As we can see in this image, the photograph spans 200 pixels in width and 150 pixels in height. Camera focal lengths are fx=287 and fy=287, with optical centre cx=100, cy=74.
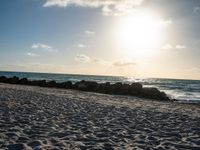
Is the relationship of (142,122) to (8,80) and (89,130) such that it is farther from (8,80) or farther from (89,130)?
(8,80)

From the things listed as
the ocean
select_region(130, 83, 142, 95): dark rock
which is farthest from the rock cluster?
the ocean

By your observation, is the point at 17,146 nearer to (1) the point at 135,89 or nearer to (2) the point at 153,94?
(2) the point at 153,94

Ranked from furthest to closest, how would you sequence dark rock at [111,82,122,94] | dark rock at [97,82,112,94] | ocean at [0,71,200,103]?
1. ocean at [0,71,200,103]
2. dark rock at [97,82,112,94]
3. dark rock at [111,82,122,94]

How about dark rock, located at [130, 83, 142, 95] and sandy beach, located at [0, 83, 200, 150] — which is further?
dark rock, located at [130, 83, 142, 95]

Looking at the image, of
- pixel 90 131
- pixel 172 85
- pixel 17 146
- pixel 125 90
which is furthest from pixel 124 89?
pixel 172 85

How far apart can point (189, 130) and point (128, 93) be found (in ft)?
63.1

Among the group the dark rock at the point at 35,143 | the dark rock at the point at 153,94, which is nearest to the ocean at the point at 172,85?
the dark rock at the point at 153,94

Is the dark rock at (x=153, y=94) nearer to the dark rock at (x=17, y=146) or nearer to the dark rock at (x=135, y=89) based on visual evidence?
the dark rock at (x=135, y=89)

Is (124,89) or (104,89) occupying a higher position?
(124,89)

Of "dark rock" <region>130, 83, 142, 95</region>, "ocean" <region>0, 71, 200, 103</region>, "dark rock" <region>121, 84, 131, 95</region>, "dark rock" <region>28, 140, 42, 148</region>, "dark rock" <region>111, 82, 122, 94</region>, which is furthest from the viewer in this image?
"ocean" <region>0, 71, 200, 103</region>

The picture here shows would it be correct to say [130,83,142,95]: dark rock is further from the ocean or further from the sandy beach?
the sandy beach

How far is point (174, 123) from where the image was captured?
38.1 ft

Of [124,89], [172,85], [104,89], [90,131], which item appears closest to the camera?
[90,131]

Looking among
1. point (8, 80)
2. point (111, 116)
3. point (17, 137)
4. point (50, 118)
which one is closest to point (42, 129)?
point (17, 137)
